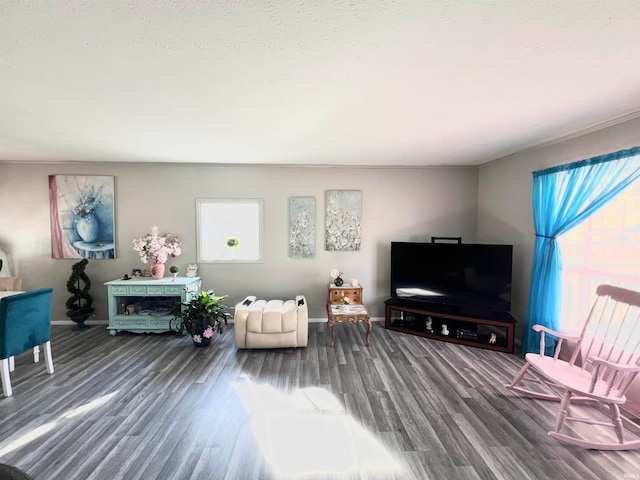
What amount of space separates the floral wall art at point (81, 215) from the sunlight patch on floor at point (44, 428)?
2442mm

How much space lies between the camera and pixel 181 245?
3916 mm

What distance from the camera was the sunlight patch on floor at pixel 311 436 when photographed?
1597 millimetres

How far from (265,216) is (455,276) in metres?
2.81

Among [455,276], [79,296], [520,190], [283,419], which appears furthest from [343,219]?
[79,296]

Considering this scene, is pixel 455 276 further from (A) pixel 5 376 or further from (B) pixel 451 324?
(A) pixel 5 376

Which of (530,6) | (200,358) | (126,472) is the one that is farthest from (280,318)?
(530,6)

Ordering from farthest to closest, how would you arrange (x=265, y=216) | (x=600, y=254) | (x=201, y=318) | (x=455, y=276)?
(x=265, y=216) → (x=455, y=276) → (x=201, y=318) → (x=600, y=254)

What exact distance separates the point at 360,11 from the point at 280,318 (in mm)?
2765

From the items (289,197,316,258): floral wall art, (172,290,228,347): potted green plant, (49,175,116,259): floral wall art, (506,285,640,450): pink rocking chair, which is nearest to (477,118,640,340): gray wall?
(506,285,640,450): pink rocking chair

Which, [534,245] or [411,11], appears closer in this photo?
[411,11]

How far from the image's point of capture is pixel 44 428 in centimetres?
188

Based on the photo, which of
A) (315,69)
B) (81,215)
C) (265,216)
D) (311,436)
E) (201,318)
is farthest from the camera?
(265,216)

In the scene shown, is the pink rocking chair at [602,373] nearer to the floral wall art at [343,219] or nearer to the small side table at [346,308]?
the small side table at [346,308]

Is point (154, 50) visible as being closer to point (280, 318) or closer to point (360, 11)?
point (360, 11)
